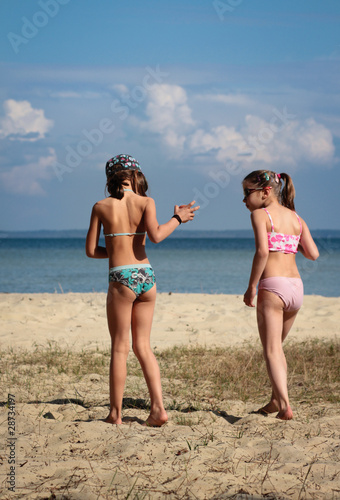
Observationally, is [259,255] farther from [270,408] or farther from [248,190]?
[270,408]

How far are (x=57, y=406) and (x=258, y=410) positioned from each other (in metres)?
1.85

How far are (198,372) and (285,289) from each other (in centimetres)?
218

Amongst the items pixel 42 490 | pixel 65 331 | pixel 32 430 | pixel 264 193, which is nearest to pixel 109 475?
pixel 42 490

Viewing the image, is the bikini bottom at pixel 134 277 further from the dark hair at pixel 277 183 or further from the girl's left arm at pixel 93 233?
the dark hair at pixel 277 183

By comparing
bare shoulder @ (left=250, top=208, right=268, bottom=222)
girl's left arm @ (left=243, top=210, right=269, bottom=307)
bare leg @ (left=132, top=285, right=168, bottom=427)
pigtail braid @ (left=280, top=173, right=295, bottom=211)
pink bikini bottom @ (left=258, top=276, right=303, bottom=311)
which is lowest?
bare leg @ (left=132, top=285, right=168, bottom=427)

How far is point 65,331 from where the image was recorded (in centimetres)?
841

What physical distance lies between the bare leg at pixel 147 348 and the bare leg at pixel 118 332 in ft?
0.26

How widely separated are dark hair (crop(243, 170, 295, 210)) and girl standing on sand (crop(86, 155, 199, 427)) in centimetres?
73

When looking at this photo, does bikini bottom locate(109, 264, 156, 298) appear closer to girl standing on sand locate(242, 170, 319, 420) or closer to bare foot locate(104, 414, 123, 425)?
girl standing on sand locate(242, 170, 319, 420)

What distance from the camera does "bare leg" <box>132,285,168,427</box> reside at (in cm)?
419

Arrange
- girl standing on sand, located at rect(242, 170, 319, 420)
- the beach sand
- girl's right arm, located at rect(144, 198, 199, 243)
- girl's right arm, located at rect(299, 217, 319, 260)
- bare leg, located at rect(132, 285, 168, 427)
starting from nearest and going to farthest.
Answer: the beach sand < girl's right arm, located at rect(144, 198, 199, 243) < bare leg, located at rect(132, 285, 168, 427) < girl standing on sand, located at rect(242, 170, 319, 420) < girl's right arm, located at rect(299, 217, 319, 260)

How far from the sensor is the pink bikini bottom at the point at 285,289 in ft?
14.3

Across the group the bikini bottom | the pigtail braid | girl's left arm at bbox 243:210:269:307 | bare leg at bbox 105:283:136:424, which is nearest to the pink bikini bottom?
girl's left arm at bbox 243:210:269:307

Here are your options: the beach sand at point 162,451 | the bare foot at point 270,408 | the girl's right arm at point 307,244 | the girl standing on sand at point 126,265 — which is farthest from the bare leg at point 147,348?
the girl's right arm at point 307,244
